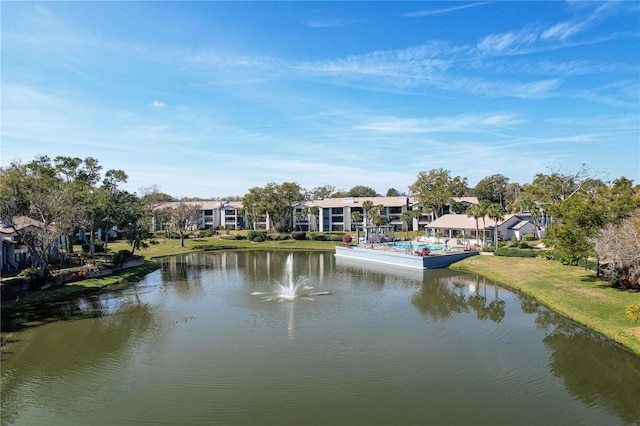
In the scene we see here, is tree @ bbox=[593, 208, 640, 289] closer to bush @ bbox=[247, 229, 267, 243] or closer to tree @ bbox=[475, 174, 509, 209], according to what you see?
bush @ bbox=[247, 229, 267, 243]

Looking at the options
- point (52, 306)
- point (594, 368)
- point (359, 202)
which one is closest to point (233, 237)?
point (359, 202)

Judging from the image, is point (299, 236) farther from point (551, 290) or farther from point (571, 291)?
point (571, 291)

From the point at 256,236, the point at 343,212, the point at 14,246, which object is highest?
the point at 343,212

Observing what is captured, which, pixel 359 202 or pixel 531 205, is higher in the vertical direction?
pixel 359 202

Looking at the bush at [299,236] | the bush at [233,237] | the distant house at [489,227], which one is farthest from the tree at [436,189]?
the bush at [233,237]

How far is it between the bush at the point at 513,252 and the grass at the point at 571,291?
1076 millimetres

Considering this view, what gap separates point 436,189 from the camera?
265 ft

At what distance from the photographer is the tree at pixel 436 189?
8088cm

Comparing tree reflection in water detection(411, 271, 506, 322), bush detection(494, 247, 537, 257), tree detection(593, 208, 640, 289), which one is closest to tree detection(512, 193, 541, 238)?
bush detection(494, 247, 537, 257)

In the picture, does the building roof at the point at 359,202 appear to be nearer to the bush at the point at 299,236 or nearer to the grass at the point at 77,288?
the bush at the point at 299,236

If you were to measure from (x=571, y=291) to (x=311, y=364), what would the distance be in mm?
22964

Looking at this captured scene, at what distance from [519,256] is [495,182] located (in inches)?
2391

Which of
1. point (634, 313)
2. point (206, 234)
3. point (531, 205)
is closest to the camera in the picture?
point (634, 313)

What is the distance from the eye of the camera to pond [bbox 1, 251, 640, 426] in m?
15.4
